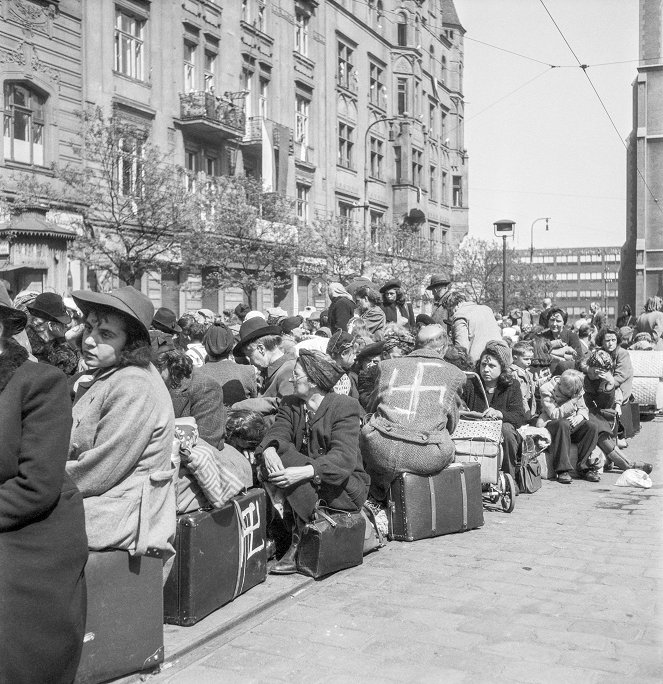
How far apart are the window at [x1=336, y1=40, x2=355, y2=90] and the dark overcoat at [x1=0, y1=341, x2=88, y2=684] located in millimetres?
38717

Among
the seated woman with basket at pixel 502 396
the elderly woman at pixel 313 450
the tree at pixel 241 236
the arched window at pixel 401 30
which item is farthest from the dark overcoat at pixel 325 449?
the arched window at pixel 401 30

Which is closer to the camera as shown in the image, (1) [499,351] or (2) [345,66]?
(1) [499,351]

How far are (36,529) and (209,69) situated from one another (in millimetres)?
29410

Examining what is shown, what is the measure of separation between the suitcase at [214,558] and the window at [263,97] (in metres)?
29.6

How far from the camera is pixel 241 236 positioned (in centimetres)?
2684

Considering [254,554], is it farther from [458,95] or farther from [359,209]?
[458,95]

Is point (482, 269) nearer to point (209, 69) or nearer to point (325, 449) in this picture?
point (209, 69)

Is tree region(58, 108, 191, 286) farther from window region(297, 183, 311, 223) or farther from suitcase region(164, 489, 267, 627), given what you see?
suitcase region(164, 489, 267, 627)

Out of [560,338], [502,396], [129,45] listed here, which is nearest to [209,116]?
[129,45]

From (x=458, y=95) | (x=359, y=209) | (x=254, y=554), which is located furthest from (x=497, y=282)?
(x=254, y=554)

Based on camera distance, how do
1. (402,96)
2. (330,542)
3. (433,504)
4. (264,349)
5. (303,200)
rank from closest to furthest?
(330,542) < (433,504) < (264,349) < (303,200) < (402,96)

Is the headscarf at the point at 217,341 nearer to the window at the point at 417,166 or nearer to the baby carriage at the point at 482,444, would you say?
the baby carriage at the point at 482,444

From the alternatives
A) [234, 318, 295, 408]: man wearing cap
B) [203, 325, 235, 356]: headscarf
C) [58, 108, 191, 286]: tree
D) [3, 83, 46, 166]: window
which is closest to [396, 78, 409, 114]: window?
[58, 108, 191, 286]: tree

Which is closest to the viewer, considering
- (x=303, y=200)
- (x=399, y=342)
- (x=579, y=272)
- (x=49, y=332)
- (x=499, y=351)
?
(x=49, y=332)
